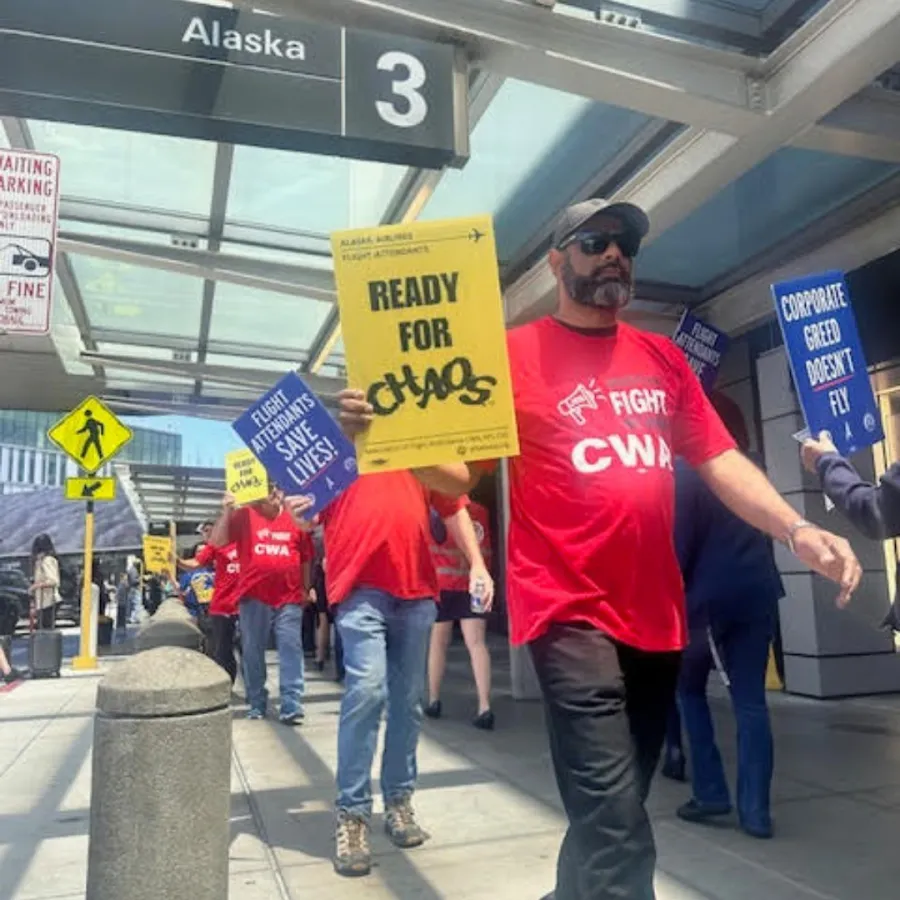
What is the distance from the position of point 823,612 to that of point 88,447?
9.06 metres

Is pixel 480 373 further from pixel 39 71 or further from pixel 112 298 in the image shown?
pixel 112 298

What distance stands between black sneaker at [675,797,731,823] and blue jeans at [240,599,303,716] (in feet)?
12.8

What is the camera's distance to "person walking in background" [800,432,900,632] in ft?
9.75

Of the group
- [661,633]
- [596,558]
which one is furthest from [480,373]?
[661,633]

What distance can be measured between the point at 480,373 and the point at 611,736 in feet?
3.22

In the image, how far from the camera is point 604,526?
8.18 ft

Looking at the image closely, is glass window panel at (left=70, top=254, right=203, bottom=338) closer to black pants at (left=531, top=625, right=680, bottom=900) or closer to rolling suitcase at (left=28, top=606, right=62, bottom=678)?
rolling suitcase at (left=28, top=606, right=62, bottom=678)

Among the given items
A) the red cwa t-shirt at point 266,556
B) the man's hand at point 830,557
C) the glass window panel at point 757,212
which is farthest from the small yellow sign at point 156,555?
the man's hand at point 830,557

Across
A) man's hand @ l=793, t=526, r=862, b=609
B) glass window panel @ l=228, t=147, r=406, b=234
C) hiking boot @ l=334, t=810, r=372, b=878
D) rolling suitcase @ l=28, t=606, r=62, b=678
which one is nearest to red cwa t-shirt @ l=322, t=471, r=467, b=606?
hiking boot @ l=334, t=810, r=372, b=878

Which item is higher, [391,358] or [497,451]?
[391,358]

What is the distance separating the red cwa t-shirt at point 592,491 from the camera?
2.47 metres

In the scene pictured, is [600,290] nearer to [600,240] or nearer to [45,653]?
[600,240]

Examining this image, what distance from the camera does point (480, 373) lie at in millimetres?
2582

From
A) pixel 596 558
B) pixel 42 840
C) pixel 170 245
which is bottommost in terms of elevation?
pixel 42 840
